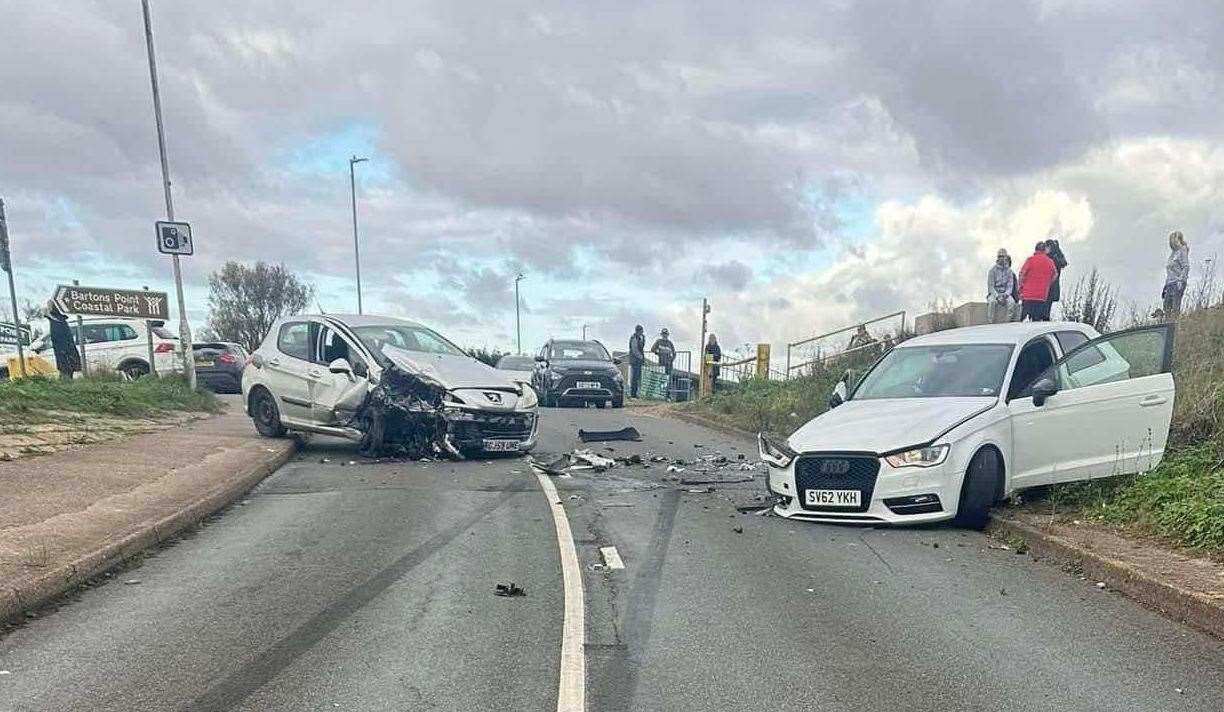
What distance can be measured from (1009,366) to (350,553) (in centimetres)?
596

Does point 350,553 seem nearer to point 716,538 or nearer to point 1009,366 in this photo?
point 716,538

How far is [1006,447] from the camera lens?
7691mm

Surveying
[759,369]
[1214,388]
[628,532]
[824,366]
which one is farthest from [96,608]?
[759,369]

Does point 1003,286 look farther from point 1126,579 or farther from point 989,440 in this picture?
point 1126,579

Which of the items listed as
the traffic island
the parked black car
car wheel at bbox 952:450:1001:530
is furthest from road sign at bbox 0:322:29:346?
Result: car wheel at bbox 952:450:1001:530

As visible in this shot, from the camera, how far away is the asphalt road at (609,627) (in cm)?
405

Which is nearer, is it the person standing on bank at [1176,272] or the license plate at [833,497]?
the license plate at [833,497]

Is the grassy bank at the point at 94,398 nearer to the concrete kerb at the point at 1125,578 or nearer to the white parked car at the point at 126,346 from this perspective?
the white parked car at the point at 126,346

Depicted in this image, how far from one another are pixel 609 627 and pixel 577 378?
17.2 meters

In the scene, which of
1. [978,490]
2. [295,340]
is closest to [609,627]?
[978,490]

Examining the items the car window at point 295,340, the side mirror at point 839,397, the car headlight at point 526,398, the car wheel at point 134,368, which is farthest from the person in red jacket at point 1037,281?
the car wheel at point 134,368

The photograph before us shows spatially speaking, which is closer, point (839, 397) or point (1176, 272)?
point (839, 397)

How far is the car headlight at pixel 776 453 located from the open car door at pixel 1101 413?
75.5 inches

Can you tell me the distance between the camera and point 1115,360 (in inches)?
306
